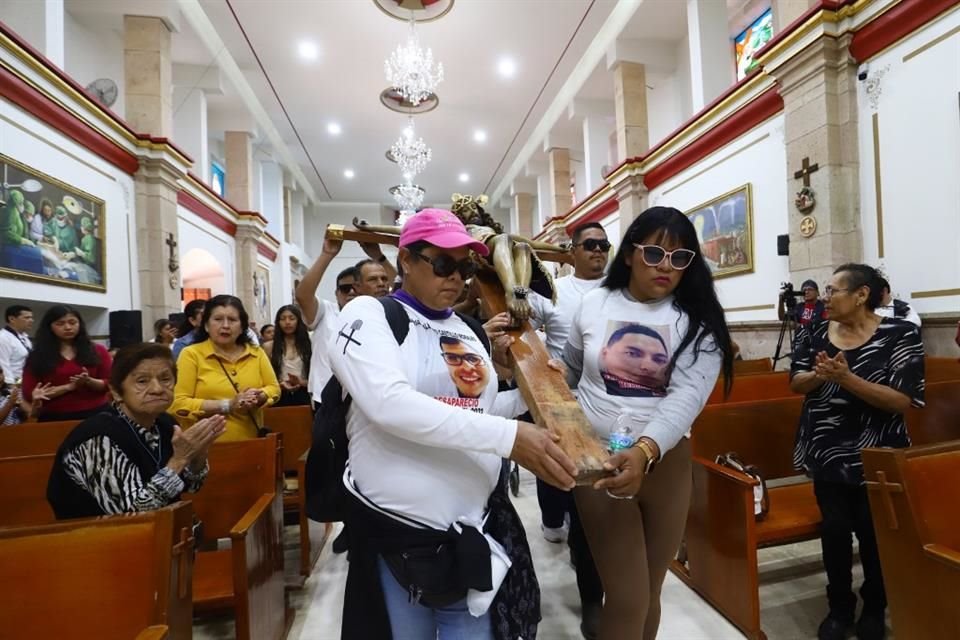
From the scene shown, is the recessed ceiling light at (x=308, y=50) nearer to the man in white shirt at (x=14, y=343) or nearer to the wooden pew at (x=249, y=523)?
the man in white shirt at (x=14, y=343)

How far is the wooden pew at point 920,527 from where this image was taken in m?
1.56

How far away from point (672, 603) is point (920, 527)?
124cm

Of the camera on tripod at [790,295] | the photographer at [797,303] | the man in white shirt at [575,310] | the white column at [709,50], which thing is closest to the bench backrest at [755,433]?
the man in white shirt at [575,310]

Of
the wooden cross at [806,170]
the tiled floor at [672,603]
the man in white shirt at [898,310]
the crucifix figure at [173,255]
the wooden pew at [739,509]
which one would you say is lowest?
the tiled floor at [672,603]

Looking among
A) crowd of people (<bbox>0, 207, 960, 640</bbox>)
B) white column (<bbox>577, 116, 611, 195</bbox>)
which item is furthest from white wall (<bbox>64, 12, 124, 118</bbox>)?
white column (<bbox>577, 116, 611, 195</bbox>)

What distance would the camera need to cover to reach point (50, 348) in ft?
11.2

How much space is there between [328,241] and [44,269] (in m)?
4.84

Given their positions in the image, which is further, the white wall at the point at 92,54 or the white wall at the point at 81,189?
the white wall at the point at 92,54

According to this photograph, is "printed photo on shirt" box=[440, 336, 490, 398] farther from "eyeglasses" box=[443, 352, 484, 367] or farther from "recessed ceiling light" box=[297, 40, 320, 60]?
"recessed ceiling light" box=[297, 40, 320, 60]

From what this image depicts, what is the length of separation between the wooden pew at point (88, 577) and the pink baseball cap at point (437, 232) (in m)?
1.01

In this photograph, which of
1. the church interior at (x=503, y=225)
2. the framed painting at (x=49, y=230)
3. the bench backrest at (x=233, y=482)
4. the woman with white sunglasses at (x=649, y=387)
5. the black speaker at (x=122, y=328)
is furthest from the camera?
the black speaker at (x=122, y=328)

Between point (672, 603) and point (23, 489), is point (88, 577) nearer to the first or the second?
point (23, 489)

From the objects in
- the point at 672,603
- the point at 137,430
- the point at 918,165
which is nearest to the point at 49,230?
the point at 137,430

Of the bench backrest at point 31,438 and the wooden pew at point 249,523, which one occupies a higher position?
the bench backrest at point 31,438
